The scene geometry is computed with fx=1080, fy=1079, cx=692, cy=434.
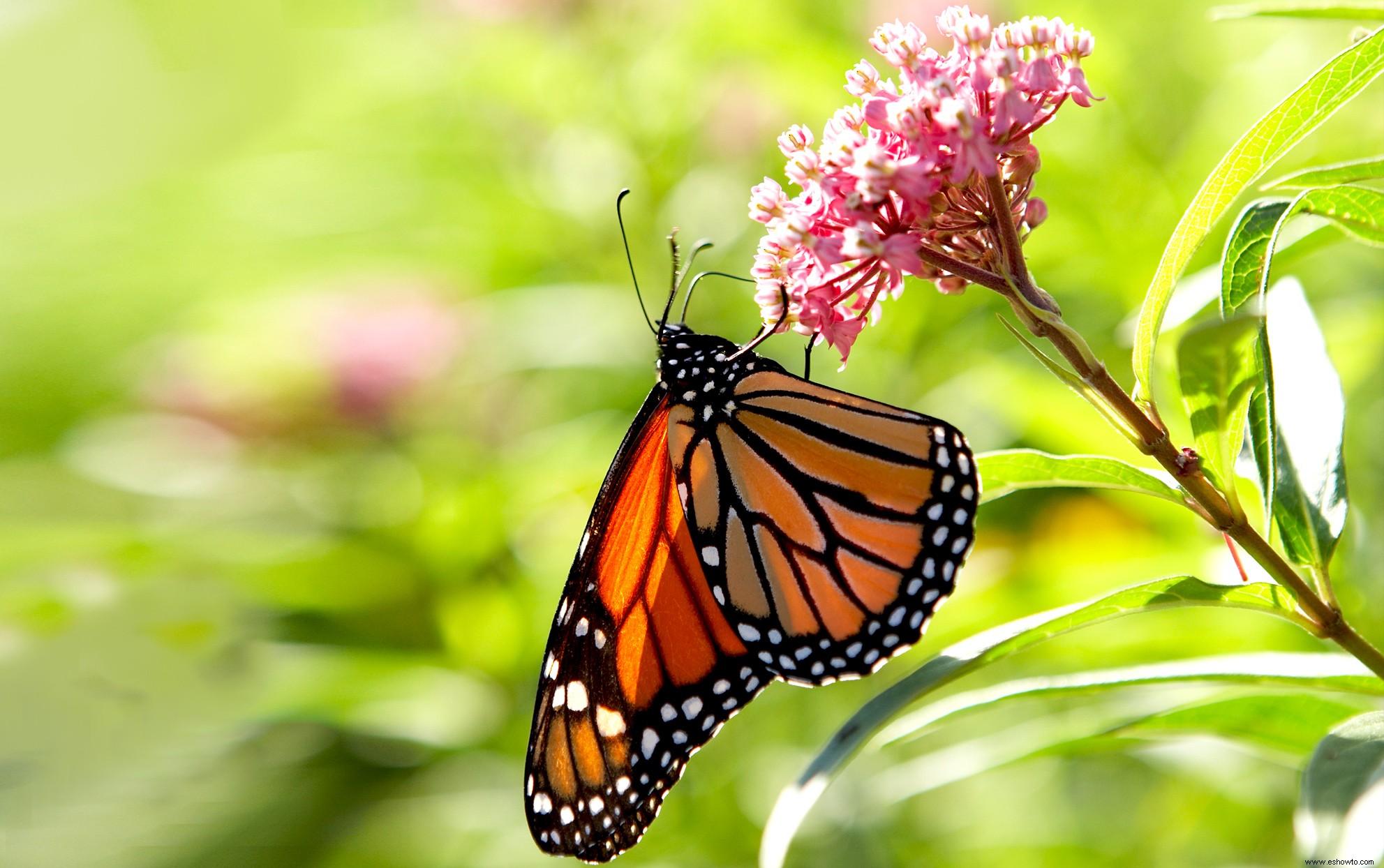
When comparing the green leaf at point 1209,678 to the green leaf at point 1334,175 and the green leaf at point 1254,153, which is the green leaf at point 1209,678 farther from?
the green leaf at point 1334,175

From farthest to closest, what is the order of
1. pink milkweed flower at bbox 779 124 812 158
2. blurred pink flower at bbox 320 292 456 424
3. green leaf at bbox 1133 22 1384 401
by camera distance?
blurred pink flower at bbox 320 292 456 424, pink milkweed flower at bbox 779 124 812 158, green leaf at bbox 1133 22 1384 401

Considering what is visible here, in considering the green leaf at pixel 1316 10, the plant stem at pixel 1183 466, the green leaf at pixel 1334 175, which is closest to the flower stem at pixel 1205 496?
the plant stem at pixel 1183 466

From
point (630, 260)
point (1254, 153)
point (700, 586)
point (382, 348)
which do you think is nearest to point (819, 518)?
point (700, 586)

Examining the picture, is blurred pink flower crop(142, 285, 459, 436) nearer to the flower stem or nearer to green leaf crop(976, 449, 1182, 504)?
green leaf crop(976, 449, 1182, 504)

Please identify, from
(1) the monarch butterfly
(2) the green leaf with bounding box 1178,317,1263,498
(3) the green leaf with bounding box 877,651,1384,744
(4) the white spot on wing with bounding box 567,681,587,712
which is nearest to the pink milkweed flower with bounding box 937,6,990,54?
(2) the green leaf with bounding box 1178,317,1263,498

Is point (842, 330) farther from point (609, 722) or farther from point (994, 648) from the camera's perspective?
point (609, 722)

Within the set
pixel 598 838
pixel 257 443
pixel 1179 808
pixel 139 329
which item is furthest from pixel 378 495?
pixel 139 329
